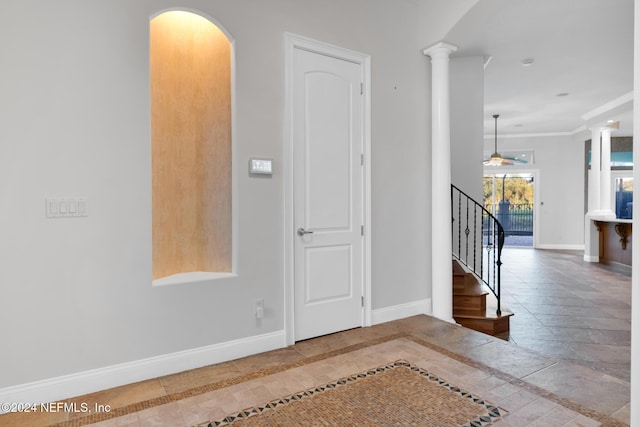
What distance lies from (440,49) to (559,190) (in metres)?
8.84

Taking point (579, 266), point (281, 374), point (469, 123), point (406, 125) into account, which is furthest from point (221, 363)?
point (579, 266)

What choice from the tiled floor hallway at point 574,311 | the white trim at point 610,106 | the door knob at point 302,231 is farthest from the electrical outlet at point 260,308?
the white trim at point 610,106

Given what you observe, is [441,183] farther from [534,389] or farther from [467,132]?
[534,389]

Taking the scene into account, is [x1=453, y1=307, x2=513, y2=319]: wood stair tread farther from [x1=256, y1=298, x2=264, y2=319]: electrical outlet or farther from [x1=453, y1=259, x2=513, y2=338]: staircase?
[x1=256, y1=298, x2=264, y2=319]: electrical outlet

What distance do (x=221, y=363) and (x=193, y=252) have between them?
0.90 metres

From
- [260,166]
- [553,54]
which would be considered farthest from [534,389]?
[553,54]

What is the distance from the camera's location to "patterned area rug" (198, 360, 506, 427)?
1992 millimetres

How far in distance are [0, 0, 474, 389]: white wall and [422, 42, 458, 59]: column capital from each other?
1.11 meters

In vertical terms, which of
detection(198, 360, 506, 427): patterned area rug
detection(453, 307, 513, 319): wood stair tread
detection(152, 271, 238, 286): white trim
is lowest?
detection(453, 307, 513, 319): wood stair tread

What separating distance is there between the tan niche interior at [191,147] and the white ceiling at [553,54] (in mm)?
2285

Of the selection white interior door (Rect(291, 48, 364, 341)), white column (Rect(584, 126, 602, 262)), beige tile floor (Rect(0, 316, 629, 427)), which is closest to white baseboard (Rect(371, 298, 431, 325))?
white interior door (Rect(291, 48, 364, 341))

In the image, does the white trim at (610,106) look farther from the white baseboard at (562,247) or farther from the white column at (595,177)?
the white baseboard at (562,247)

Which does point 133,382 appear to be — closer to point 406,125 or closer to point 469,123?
point 406,125

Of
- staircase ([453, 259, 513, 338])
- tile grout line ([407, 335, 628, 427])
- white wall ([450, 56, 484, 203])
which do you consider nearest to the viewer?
tile grout line ([407, 335, 628, 427])
